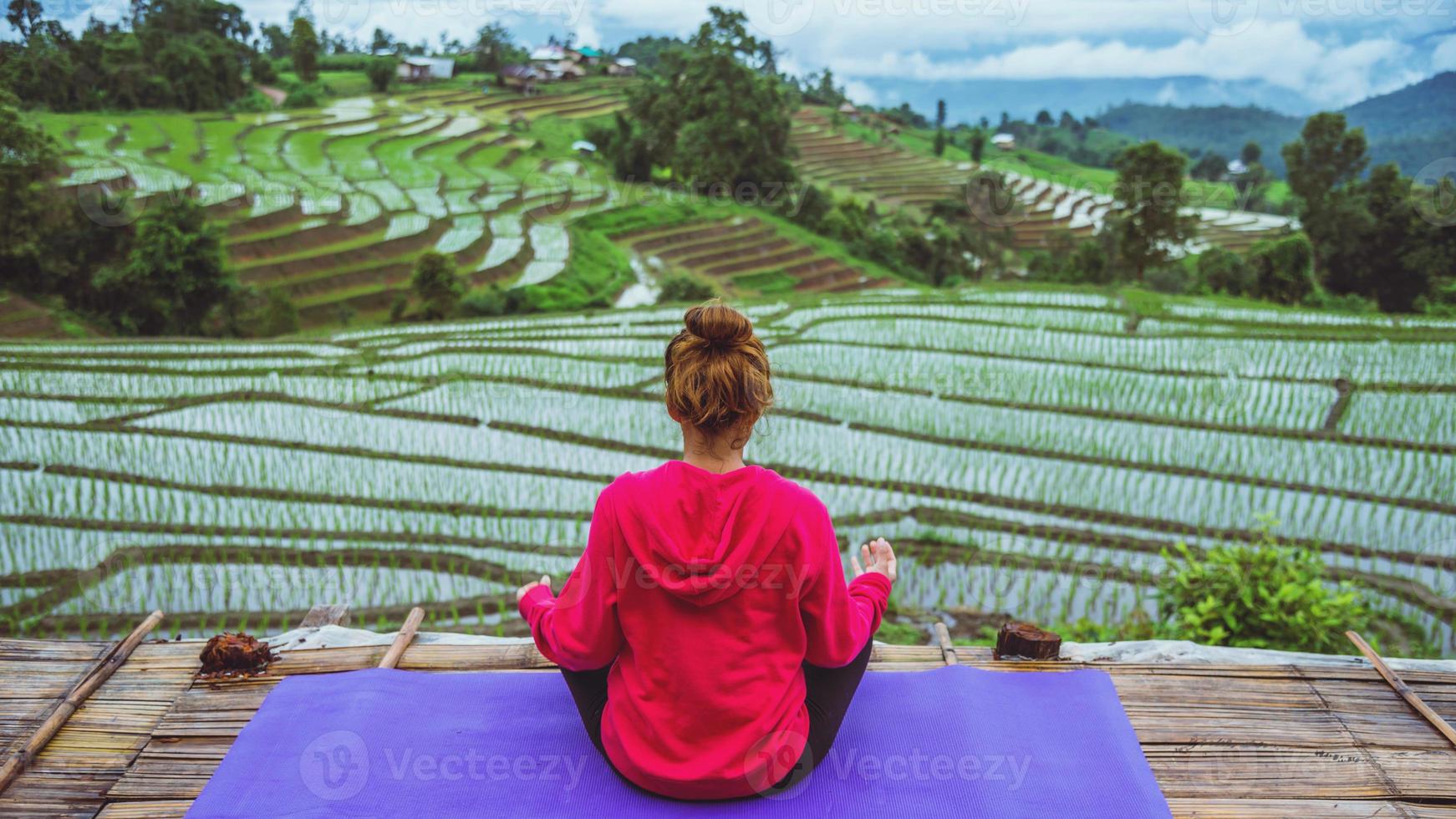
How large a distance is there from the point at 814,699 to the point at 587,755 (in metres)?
0.53

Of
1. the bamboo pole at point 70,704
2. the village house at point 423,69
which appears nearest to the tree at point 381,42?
the village house at point 423,69

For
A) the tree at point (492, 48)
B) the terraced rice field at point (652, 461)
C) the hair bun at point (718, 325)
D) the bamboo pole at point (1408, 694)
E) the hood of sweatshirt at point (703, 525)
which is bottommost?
the terraced rice field at point (652, 461)

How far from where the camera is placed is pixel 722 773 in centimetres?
172

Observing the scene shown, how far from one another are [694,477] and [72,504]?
15.2 feet

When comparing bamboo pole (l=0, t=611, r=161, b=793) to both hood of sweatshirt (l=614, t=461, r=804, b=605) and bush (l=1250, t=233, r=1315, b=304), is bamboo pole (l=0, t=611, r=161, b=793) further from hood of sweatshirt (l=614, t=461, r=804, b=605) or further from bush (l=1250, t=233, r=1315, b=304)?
bush (l=1250, t=233, r=1315, b=304)

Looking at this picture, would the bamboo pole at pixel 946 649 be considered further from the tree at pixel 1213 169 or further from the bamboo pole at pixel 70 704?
the tree at pixel 1213 169

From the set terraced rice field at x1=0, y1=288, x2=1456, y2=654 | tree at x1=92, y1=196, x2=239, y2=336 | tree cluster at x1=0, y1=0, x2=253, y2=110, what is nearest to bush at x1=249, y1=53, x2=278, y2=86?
tree cluster at x1=0, y1=0, x2=253, y2=110

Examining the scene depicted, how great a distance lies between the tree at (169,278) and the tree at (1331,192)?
19.4m

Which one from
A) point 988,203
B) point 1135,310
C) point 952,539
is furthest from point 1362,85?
point 952,539

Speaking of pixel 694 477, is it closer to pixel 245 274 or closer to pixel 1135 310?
pixel 1135 310

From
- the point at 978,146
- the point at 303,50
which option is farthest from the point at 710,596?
the point at 978,146

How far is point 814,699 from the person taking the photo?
6.23ft

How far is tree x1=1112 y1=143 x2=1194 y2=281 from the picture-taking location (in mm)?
15797

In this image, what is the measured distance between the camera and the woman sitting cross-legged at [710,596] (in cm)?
165
